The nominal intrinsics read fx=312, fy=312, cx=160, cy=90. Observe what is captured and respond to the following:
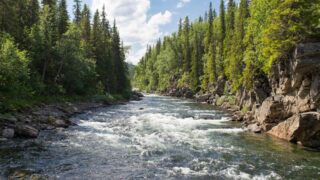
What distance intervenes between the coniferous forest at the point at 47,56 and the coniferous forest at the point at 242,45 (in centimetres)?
→ 2619

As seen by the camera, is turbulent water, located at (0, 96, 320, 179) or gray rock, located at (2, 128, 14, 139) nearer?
turbulent water, located at (0, 96, 320, 179)

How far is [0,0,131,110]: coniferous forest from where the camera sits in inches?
1309

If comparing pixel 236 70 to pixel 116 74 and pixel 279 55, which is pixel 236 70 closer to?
pixel 279 55

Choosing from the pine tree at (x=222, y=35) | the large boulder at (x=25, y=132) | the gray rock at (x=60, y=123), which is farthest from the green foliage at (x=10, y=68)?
the pine tree at (x=222, y=35)

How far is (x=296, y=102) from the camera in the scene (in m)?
28.1

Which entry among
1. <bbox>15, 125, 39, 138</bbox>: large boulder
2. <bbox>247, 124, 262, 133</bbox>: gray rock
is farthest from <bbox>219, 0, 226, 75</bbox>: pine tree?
<bbox>15, 125, 39, 138</bbox>: large boulder

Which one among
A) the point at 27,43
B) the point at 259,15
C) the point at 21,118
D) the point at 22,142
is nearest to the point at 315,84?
the point at 259,15

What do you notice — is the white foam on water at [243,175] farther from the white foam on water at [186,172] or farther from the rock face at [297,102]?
the rock face at [297,102]

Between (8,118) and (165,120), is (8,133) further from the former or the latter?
(165,120)

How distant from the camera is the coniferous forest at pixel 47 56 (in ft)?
109

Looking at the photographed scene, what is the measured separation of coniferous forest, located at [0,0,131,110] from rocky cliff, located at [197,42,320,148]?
959 inches

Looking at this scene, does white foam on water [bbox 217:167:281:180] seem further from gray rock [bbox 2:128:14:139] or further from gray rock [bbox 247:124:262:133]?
gray rock [bbox 2:128:14:139]

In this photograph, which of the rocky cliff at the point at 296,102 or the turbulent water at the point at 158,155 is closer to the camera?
the turbulent water at the point at 158,155

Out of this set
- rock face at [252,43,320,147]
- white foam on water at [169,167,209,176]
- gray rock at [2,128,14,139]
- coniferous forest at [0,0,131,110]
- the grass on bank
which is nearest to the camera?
white foam on water at [169,167,209,176]
